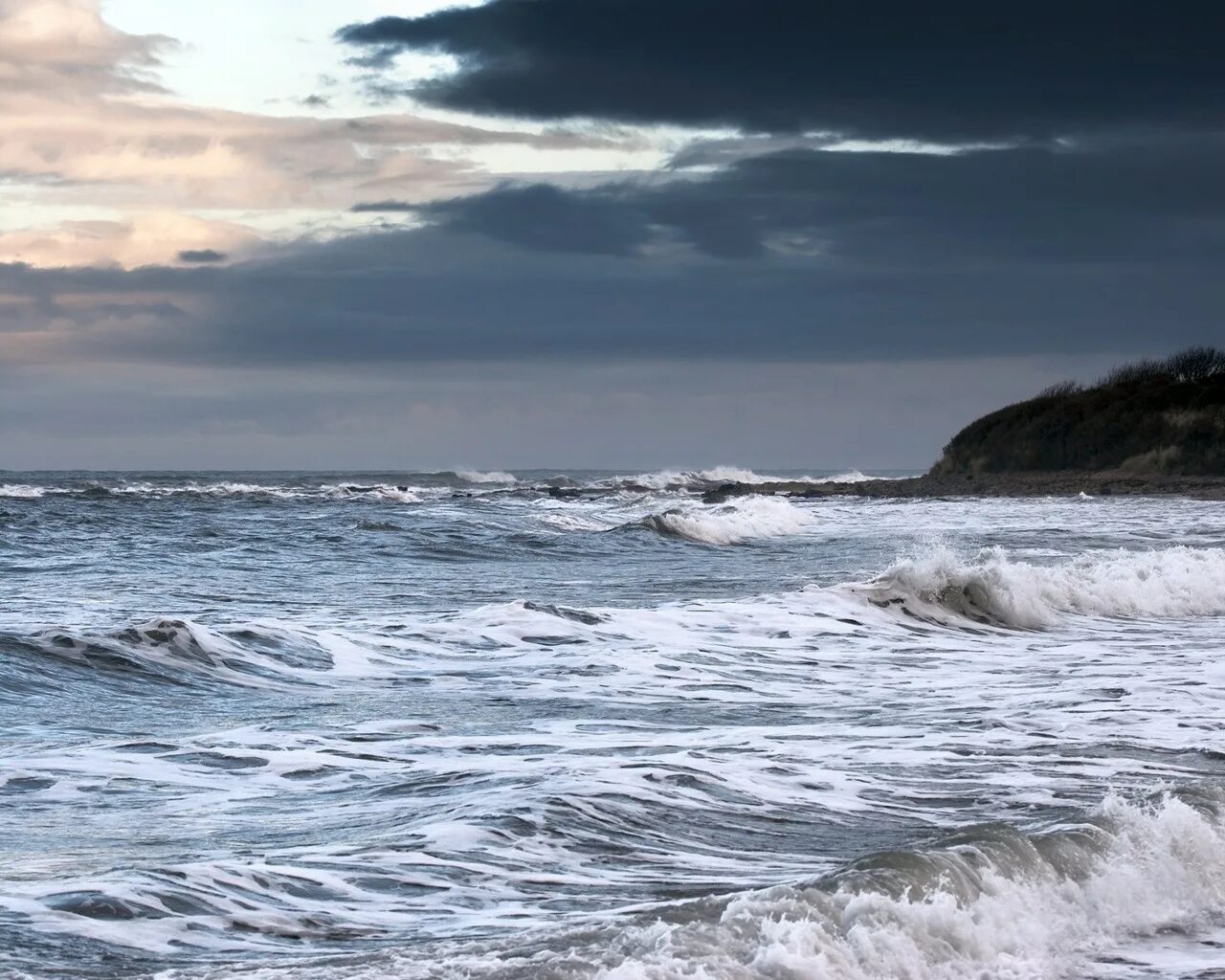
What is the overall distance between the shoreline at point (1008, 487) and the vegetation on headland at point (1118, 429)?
6.86 feet

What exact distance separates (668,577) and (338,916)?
1737 cm

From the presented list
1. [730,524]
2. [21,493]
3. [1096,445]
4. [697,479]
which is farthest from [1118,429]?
[21,493]

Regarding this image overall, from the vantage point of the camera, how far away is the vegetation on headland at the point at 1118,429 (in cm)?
6350

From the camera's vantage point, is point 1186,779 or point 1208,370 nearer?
point 1186,779

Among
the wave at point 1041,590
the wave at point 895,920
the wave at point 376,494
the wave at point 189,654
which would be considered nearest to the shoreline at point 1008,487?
the wave at point 376,494

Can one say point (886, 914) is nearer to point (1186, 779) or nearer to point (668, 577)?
point (1186, 779)

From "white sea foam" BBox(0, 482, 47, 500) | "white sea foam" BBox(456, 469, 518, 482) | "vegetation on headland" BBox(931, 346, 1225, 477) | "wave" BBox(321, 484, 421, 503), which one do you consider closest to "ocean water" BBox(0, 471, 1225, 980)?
"white sea foam" BBox(0, 482, 47, 500)

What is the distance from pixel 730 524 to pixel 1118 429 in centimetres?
3844

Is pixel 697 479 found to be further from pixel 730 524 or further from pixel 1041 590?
pixel 1041 590

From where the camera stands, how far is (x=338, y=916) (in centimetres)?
553

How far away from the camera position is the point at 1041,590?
19078 mm

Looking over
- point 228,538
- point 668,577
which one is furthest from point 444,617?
point 228,538

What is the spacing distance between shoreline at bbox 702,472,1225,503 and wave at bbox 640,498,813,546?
1284 centimetres

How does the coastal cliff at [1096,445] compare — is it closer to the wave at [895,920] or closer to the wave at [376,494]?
the wave at [376,494]
